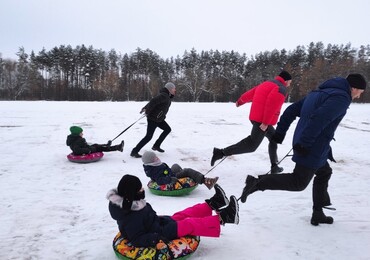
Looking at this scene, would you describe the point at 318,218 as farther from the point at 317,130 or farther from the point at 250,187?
the point at 317,130

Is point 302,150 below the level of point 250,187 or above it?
above

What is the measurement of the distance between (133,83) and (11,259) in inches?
2450

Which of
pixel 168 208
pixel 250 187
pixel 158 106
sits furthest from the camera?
pixel 158 106

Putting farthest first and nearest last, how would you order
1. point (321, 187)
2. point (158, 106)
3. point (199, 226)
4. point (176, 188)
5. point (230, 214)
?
point (158, 106) → point (176, 188) → point (321, 187) → point (230, 214) → point (199, 226)

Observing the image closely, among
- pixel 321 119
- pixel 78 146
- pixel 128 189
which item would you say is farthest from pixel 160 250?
pixel 78 146

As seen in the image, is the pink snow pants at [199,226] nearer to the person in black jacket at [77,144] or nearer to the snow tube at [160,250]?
the snow tube at [160,250]

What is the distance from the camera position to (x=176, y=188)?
194 inches

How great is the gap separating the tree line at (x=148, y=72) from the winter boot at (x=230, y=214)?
51133mm

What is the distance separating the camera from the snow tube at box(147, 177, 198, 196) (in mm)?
4930

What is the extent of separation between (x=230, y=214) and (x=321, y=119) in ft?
4.50

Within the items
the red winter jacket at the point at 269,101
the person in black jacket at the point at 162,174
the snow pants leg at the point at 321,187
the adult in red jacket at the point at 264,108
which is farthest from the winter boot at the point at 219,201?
the red winter jacket at the point at 269,101

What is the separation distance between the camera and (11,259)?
310cm

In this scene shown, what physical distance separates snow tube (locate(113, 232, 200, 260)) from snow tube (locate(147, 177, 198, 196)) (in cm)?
179

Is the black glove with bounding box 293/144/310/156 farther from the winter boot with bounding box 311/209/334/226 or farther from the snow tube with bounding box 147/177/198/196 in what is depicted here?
the snow tube with bounding box 147/177/198/196
